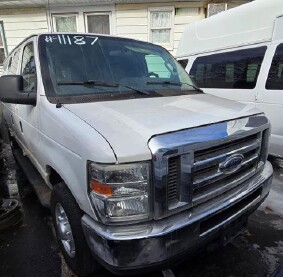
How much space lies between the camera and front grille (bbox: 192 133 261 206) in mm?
1938

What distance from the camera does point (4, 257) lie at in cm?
282

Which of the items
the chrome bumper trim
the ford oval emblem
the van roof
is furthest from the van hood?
the van roof

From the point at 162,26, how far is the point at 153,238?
9509 millimetres

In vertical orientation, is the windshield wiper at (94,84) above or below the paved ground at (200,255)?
above

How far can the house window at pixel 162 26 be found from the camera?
9969mm

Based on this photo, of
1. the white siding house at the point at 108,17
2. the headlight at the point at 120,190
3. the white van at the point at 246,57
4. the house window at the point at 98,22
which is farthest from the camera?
the house window at the point at 98,22

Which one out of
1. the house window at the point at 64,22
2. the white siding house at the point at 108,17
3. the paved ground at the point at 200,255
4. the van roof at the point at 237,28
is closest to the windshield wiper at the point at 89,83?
the paved ground at the point at 200,255

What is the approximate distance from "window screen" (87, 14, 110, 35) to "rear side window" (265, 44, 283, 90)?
22.9 ft

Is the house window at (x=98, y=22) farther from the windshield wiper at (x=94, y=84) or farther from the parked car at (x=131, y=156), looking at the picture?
the windshield wiper at (x=94, y=84)

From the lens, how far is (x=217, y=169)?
6.79 feet

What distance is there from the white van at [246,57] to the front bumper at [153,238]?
10.7 feet

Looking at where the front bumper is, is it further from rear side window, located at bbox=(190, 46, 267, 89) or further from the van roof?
the van roof

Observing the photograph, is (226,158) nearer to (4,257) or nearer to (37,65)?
(37,65)

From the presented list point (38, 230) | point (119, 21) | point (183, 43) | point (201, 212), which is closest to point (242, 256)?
point (201, 212)
